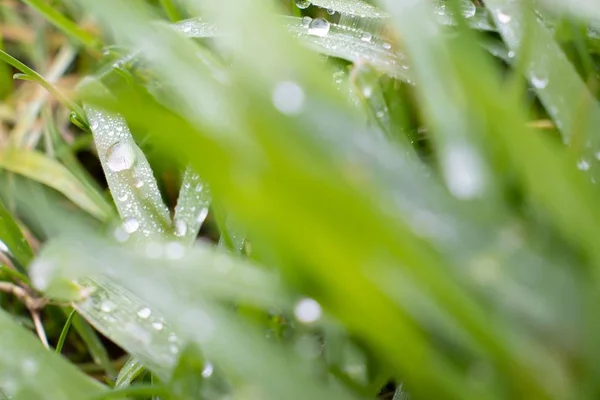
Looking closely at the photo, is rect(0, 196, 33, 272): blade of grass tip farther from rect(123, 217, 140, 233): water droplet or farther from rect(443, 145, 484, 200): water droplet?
rect(443, 145, 484, 200): water droplet

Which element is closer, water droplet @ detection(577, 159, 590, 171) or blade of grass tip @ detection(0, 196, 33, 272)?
water droplet @ detection(577, 159, 590, 171)

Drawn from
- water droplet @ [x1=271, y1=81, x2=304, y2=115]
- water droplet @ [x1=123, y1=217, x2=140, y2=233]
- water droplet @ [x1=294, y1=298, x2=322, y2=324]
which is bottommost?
water droplet @ [x1=123, y1=217, x2=140, y2=233]

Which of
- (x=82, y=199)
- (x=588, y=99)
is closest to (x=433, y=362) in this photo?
(x=588, y=99)

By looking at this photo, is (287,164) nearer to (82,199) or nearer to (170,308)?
(170,308)

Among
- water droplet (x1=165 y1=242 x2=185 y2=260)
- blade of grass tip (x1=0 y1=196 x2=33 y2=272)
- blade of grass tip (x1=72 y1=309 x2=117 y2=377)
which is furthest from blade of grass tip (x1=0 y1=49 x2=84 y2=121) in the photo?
water droplet (x1=165 y1=242 x2=185 y2=260)

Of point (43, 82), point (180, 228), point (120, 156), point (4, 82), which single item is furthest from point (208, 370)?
point (4, 82)

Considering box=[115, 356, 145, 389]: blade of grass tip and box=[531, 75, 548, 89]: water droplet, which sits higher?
box=[531, 75, 548, 89]: water droplet
